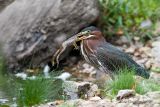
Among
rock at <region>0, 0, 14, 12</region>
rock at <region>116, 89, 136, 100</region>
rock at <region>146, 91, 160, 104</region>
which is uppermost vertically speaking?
rock at <region>0, 0, 14, 12</region>

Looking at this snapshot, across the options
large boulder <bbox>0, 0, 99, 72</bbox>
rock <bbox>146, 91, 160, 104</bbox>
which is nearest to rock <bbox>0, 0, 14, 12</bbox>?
large boulder <bbox>0, 0, 99, 72</bbox>

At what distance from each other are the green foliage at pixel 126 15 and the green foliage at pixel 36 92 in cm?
348

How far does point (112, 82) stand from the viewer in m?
7.52

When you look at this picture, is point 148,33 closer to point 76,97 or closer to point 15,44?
point 15,44

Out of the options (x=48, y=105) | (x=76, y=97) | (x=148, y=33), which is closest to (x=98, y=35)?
(x=76, y=97)

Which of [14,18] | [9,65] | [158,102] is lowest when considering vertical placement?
[158,102]

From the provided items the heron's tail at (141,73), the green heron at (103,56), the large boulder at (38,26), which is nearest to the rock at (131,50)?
the large boulder at (38,26)

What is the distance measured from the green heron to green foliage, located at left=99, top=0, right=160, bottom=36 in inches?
110

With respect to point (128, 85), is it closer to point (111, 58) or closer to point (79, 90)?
point (79, 90)

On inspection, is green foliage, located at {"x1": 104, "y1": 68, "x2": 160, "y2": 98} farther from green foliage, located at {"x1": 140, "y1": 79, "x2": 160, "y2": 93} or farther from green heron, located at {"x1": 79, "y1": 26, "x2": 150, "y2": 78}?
green heron, located at {"x1": 79, "y1": 26, "x2": 150, "y2": 78}

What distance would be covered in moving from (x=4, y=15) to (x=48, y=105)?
3.48 m

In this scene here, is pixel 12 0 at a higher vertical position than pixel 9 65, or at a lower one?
higher

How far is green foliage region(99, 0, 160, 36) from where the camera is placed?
11.4 meters

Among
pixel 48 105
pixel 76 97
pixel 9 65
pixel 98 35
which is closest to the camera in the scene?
pixel 48 105
